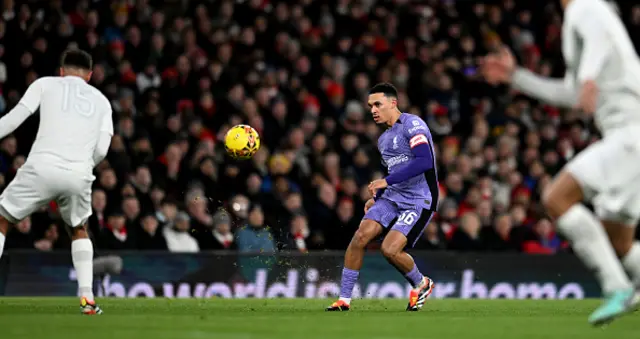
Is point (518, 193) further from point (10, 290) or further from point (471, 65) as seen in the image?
point (10, 290)

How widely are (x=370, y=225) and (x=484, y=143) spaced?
8347mm

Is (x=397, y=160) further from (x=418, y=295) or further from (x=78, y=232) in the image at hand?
(x=78, y=232)

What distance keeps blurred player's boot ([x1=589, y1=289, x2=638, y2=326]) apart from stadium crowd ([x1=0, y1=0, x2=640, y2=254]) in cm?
829

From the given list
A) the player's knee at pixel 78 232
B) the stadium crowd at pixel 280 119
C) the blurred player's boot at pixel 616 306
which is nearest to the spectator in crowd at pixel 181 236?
the stadium crowd at pixel 280 119

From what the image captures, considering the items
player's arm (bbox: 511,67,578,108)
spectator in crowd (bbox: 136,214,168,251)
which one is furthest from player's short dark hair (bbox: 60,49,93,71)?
spectator in crowd (bbox: 136,214,168,251)

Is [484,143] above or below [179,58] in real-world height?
below

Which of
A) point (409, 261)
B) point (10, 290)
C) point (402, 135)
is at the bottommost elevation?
point (10, 290)

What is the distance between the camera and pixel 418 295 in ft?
37.6

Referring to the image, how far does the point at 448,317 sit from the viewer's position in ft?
32.7

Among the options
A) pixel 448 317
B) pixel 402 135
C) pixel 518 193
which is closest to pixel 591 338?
pixel 448 317

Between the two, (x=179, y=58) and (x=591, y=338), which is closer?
(x=591, y=338)

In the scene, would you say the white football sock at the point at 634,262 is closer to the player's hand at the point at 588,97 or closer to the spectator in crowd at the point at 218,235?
the player's hand at the point at 588,97

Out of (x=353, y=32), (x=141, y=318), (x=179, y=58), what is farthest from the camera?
(x=353, y=32)

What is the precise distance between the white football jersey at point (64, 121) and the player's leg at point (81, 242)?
275 millimetres
